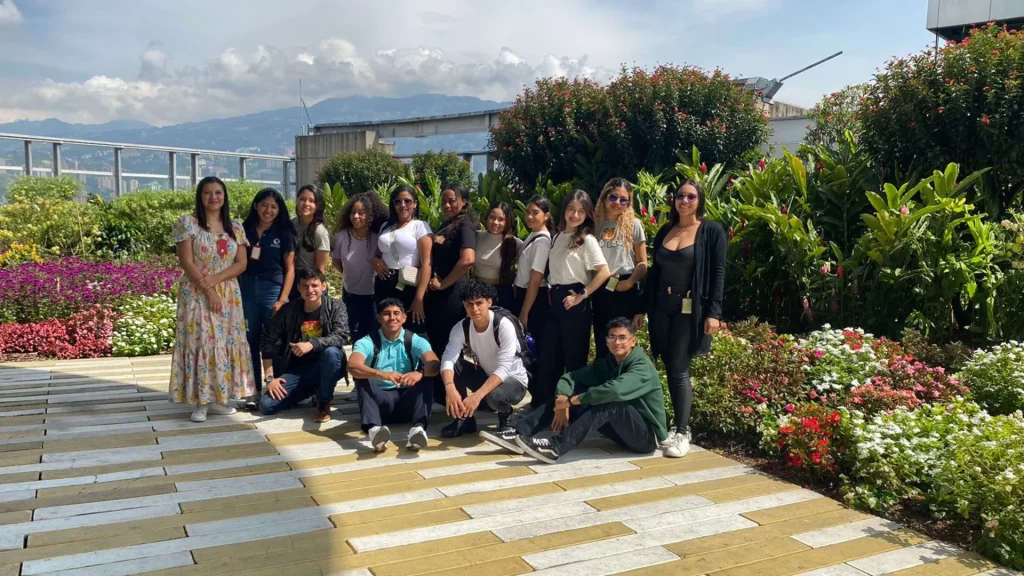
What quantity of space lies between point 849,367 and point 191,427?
4.06 meters

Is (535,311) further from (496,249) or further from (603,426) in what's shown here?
(603,426)

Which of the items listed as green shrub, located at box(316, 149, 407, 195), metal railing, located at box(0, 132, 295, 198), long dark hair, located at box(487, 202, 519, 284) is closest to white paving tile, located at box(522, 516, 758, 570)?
long dark hair, located at box(487, 202, 519, 284)

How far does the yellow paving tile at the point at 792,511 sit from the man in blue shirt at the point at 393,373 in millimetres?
1918

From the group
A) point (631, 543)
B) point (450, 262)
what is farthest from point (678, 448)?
point (450, 262)

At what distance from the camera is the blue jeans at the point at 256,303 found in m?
5.41

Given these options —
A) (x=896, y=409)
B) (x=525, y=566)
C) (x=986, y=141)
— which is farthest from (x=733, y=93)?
(x=525, y=566)

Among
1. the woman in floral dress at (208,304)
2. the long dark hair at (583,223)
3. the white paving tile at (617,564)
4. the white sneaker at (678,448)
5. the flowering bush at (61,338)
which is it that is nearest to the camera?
the white paving tile at (617,564)

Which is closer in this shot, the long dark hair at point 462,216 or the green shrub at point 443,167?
the long dark hair at point 462,216

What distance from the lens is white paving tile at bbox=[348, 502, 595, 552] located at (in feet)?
10.5

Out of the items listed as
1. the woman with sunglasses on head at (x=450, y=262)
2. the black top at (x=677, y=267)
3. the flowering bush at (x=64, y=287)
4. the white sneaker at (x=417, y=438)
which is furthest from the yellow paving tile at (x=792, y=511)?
the flowering bush at (x=64, y=287)

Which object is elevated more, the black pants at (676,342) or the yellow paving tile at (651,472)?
the black pants at (676,342)

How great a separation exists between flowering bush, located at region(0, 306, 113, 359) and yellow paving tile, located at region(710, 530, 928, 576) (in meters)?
6.33

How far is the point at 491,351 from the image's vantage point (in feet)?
15.5

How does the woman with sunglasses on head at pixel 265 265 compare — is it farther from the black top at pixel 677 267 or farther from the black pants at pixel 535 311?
the black top at pixel 677 267
